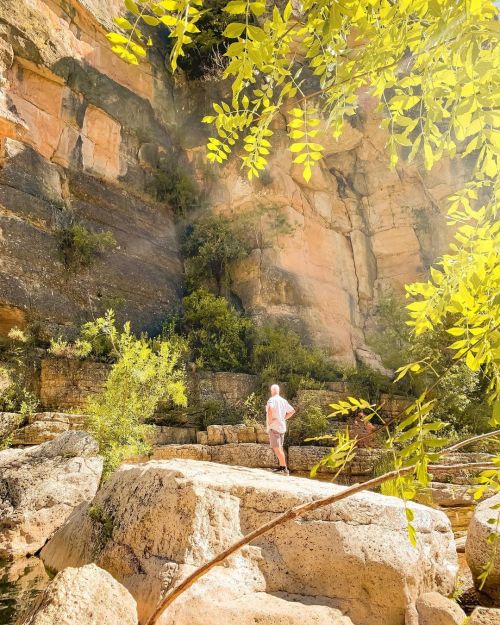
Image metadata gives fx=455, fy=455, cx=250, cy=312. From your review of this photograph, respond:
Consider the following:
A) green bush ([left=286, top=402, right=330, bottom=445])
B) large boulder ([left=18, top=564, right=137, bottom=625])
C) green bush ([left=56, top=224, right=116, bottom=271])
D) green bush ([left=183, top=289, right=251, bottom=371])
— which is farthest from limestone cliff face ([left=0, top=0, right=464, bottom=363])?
large boulder ([left=18, top=564, right=137, bottom=625])

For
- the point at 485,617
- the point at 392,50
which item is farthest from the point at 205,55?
the point at 485,617

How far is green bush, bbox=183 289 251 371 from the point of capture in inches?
582

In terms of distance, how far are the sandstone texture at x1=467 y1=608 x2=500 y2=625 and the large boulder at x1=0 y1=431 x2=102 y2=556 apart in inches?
194

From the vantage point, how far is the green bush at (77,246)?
1398cm

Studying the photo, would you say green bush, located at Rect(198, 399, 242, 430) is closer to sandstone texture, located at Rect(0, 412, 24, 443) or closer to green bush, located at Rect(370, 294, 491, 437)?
green bush, located at Rect(370, 294, 491, 437)

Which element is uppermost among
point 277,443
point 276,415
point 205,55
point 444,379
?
point 205,55

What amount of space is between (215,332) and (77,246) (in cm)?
519

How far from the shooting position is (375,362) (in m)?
17.7

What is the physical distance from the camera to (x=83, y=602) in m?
2.19

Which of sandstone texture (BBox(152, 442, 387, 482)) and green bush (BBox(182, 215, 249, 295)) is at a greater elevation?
green bush (BBox(182, 215, 249, 295))

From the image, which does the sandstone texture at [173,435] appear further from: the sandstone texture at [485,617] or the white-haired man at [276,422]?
the sandstone texture at [485,617]

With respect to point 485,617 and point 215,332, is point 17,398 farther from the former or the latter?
point 485,617

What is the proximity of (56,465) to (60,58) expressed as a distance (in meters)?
14.4

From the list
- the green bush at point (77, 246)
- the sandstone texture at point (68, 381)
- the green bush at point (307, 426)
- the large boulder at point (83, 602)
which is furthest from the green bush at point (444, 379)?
the green bush at point (77, 246)
